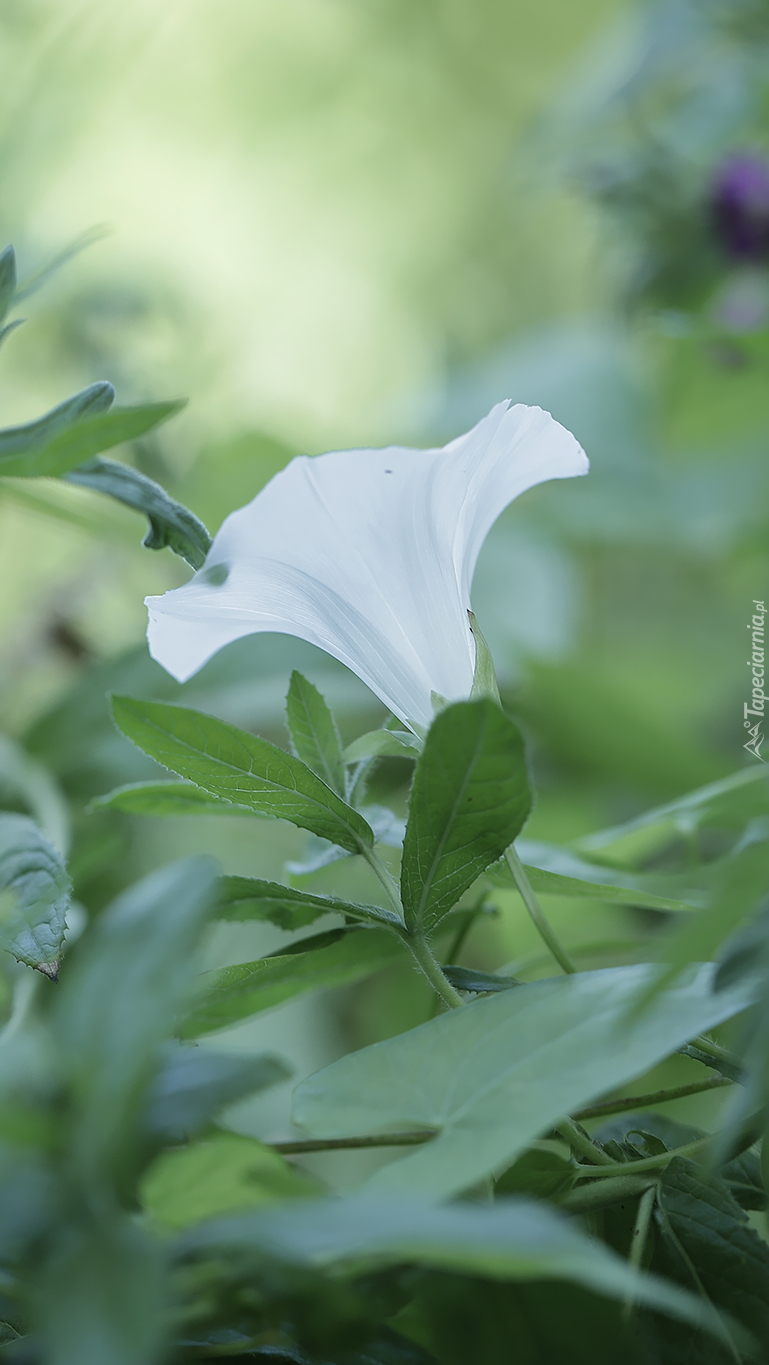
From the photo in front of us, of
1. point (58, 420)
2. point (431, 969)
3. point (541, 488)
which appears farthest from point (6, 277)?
point (541, 488)

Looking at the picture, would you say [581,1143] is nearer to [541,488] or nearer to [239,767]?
[239,767]

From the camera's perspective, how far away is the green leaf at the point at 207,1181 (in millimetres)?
A: 116

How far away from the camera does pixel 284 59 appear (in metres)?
1.43

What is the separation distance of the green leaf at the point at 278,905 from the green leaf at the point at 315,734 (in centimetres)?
2

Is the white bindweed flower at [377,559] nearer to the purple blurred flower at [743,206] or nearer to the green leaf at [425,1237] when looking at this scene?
the green leaf at [425,1237]

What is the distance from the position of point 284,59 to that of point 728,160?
1110 mm

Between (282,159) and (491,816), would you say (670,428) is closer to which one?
(491,816)

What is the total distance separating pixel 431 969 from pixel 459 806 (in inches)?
1.1

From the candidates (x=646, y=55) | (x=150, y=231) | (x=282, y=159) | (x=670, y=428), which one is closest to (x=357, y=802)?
(x=670, y=428)

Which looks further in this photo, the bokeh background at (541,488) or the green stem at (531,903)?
the bokeh background at (541,488)

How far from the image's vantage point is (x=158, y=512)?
6.6 inches

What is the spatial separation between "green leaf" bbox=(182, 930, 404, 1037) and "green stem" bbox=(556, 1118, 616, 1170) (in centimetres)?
4

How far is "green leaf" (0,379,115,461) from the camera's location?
163 millimetres

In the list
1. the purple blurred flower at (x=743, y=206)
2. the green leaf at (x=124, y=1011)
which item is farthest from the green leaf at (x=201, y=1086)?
the purple blurred flower at (x=743, y=206)
